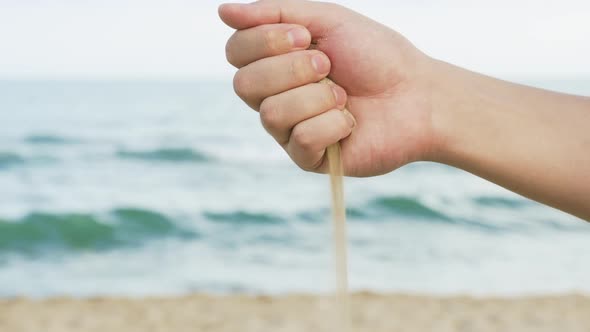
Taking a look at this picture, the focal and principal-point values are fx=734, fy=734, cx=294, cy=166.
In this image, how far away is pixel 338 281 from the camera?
2.17 m

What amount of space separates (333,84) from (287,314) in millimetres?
4760

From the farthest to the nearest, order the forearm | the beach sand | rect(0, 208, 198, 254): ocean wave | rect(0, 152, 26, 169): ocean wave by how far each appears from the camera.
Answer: rect(0, 152, 26, 169): ocean wave, rect(0, 208, 198, 254): ocean wave, the beach sand, the forearm

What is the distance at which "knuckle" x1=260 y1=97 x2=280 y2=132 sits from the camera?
6.87 ft

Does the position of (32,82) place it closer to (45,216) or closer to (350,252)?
(45,216)

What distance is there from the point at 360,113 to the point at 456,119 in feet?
1.04

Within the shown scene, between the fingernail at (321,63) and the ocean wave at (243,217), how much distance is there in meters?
9.62

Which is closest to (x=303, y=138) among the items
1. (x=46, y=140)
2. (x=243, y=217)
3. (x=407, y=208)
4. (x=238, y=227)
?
(x=238, y=227)

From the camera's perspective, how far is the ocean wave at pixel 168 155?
16.5 metres

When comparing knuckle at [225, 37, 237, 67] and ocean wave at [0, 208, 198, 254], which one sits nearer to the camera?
knuckle at [225, 37, 237, 67]

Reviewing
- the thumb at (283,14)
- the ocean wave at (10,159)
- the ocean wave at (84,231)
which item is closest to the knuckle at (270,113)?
the thumb at (283,14)

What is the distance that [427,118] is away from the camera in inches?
91.7

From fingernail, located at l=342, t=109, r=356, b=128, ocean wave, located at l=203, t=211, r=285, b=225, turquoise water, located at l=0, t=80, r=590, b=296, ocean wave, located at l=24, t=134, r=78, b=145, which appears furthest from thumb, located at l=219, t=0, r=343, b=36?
ocean wave, located at l=24, t=134, r=78, b=145

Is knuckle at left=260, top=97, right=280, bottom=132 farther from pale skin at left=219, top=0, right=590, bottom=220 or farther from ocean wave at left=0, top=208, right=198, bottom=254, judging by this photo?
ocean wave at left=0, top=208, right=198, bottom=254

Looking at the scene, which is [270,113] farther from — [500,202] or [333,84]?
[500,202]
